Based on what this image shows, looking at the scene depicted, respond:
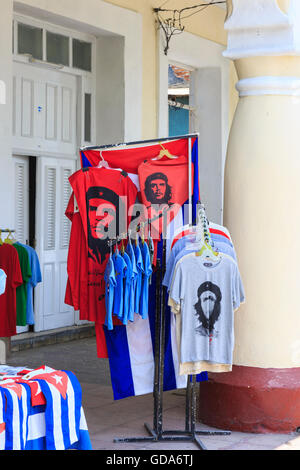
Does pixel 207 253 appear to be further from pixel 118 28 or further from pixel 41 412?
pixel 118 28

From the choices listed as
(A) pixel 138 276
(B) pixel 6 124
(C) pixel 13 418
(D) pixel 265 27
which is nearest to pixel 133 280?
(A) pixel 138 276

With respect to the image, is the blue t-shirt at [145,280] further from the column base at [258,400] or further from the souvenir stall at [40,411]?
the souvenir stall at [40,411]

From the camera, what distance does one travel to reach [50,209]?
30.8ft

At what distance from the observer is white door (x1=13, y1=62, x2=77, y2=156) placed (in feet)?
28.9

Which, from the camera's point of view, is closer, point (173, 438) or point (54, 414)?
point (54, 414)

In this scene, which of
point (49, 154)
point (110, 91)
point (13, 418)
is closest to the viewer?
point (13, 418)

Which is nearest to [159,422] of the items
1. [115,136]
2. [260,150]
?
[260,150]

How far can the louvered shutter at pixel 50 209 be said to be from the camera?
30.6 feet

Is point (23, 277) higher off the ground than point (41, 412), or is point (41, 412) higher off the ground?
point (23, 277)

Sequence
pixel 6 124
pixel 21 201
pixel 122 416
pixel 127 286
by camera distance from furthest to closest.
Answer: pixel 21 201 < pixel 6 124 < pixel 122 416 < pixel 127 286

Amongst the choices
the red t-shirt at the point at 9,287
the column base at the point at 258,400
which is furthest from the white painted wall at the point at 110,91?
the column base at the point at 258,400

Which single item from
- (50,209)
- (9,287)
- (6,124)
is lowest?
(9,287)

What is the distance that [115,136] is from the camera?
9.68 metres

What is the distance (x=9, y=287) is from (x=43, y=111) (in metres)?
2.66
